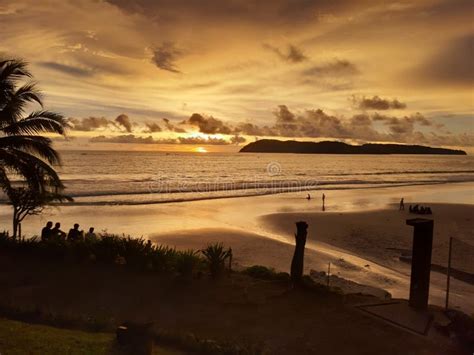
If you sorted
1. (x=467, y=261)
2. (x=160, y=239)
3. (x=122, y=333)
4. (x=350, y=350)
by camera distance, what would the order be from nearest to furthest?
(x=122, y=333), (x=350, y=350), (x=467, y=261), (x=160, y=239)

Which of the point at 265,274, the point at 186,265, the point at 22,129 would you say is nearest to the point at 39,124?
the point at 22,129

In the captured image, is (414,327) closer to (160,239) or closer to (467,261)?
(467,261)

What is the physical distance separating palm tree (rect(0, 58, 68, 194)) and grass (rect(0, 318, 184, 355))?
23.5 ft

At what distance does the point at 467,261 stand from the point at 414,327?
38.5 ft

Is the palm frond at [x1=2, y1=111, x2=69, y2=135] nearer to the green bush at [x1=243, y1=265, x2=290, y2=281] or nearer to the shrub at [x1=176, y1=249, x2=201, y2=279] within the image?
the shrub at [x1=176, y1=249, x2=201, y2=279]

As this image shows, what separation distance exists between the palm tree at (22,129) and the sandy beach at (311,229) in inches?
328

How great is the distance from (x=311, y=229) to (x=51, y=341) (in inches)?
852

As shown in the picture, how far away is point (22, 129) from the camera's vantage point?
1473 centimetres

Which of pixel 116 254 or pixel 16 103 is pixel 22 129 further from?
pixel 116 254

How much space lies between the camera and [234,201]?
42.7 metres

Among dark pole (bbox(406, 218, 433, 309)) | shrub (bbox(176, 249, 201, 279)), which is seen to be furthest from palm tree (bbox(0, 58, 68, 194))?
dark pole (bbox(406, 218, 433, 309))

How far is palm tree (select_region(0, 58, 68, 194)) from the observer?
14234 millimetres

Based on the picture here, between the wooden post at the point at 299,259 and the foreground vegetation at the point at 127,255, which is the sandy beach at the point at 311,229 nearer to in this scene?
the wooden post at the point at 299,259

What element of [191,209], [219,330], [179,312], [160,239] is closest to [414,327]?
[219,330]
